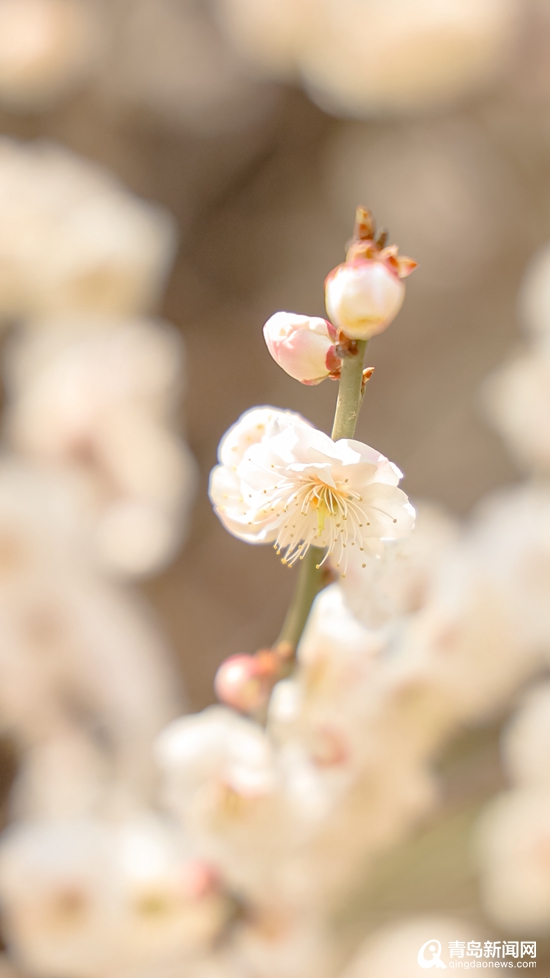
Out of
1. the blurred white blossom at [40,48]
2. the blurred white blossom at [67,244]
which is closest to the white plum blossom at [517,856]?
the blurred white blossom at [67,244]

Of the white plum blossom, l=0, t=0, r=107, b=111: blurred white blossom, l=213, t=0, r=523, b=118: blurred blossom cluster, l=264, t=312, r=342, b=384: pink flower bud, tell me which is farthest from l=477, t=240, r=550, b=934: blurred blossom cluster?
l=0, t=0, r=107, b=111: blurred white blossom

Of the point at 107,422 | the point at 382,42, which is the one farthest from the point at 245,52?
the point at 107,422

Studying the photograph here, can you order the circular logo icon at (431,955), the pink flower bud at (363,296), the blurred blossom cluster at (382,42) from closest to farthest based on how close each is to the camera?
1. the pink flower bud at (363,296)
2. the circular logo icon at (431,955)
3. the blurred blossom cluster at (382,42)

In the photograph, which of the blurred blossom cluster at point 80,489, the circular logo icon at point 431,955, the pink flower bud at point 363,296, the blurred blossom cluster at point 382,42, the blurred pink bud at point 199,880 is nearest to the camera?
the pink flower bud at point 363,296

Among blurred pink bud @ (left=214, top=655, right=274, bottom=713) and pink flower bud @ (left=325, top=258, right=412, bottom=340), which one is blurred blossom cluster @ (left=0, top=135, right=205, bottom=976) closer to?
blurred pink bud @ (left=214, top=655, right=274, bottom=713)

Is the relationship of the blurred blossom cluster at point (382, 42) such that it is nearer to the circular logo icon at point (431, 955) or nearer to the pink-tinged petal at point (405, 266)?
the pink-tinged petal at point (405, 266)

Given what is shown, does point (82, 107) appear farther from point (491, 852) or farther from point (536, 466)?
point (491, 852)

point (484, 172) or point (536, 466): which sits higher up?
point (484, 172)

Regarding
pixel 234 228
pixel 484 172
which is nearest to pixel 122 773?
pixel 234 228
